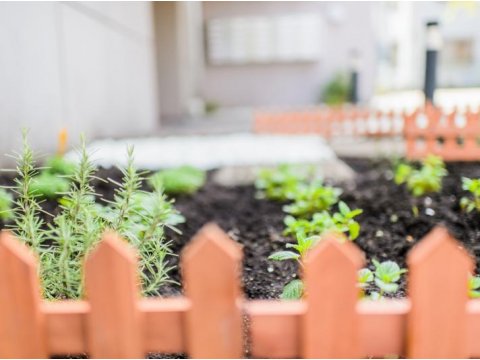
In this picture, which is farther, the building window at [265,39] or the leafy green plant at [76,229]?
the building window at [265,39]

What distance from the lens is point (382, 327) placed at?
42.1 inches

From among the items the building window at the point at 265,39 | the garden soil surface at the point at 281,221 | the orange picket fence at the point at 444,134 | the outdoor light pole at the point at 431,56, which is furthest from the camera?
the building window at the point at 265,39

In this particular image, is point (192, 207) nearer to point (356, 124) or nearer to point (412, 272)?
point (412, 272)

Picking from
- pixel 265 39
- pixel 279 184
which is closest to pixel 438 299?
pixel 279 184

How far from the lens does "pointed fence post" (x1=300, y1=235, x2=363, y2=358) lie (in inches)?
40.1

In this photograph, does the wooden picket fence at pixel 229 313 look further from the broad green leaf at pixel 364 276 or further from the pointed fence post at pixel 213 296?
the broad green leaf at pixel 364 276

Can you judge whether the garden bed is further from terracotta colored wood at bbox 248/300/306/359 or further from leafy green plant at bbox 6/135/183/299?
terracotta colored wood at bbox 248/300/306/359

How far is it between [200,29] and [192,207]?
448 inches

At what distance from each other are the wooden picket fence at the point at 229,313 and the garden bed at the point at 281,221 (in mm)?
901

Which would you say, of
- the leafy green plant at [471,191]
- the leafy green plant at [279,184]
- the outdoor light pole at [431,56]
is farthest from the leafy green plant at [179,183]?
the outdoor light pole at [431,56]

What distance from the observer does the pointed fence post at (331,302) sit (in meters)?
1.02

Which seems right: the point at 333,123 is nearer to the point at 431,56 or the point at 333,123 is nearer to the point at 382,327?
the point at 431,56

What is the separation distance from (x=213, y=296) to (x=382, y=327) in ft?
1.17

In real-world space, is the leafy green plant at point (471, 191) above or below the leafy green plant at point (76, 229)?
below
